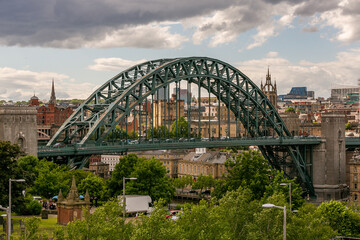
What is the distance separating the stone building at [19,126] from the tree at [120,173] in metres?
19.0

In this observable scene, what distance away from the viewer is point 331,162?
5241 inches

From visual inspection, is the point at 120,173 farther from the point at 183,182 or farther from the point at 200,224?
the point at 183,182

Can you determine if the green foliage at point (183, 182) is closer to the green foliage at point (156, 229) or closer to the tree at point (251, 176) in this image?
the tree at point (251, 176)

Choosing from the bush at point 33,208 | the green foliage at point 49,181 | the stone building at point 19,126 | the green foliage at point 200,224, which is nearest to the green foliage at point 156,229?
the green foliage at point 200,224

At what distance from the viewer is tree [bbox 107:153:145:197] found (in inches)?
4030

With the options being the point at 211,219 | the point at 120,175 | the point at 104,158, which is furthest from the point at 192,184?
the point at 211,219

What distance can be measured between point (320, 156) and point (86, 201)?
230 feet

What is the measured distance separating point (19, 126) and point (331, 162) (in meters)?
67.7

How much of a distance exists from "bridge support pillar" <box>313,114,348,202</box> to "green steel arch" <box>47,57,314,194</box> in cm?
221

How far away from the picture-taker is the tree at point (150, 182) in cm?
9969

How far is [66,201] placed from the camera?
238ft

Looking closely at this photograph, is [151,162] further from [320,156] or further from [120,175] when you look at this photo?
[320,156]

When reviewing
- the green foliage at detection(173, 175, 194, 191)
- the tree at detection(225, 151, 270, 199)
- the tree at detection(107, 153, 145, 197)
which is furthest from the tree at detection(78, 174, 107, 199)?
the green foliage at detection(173, 175, 194, 191)

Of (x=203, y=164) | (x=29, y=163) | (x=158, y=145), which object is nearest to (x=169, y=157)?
(x=203, y=164)
